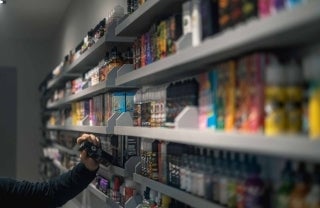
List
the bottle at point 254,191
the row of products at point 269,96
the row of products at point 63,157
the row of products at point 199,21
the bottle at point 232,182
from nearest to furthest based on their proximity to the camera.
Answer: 1. the row of products at point 269,96
2. the row of products at point 199,21
3. the bottle at point 254,191
4. the bottle at point 232,182
5. the row of products at point 63,157

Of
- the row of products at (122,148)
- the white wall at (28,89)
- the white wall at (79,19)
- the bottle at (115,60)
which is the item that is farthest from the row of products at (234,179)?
the white wall at (28,89)

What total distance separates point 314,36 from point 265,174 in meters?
0.54

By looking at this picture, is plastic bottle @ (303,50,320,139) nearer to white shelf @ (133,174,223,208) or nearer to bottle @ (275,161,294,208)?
bottle @ (275,161,294,208)

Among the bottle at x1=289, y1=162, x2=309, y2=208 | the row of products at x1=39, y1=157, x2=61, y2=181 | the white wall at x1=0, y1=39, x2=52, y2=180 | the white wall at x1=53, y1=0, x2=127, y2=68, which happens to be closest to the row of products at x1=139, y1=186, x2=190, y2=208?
the bottle at x1=289, y1=162, x2=309, y2=208

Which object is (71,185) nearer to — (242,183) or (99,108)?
(99,108)

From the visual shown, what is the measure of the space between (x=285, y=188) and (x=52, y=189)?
7.02 ft

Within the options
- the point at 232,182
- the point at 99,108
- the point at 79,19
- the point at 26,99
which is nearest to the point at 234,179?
the point at 232,182

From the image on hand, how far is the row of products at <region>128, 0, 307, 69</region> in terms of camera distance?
1319mm

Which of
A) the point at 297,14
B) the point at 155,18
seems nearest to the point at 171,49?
the point at 155,18

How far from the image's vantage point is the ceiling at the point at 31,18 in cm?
671

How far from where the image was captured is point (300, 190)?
4.25 ft

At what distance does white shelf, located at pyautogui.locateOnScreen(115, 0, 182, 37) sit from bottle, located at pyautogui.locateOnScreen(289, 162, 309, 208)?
45.4 inches

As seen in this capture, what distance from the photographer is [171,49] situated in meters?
2.14

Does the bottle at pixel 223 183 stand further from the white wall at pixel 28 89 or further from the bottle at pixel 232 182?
the white wall at pixel 28 89
